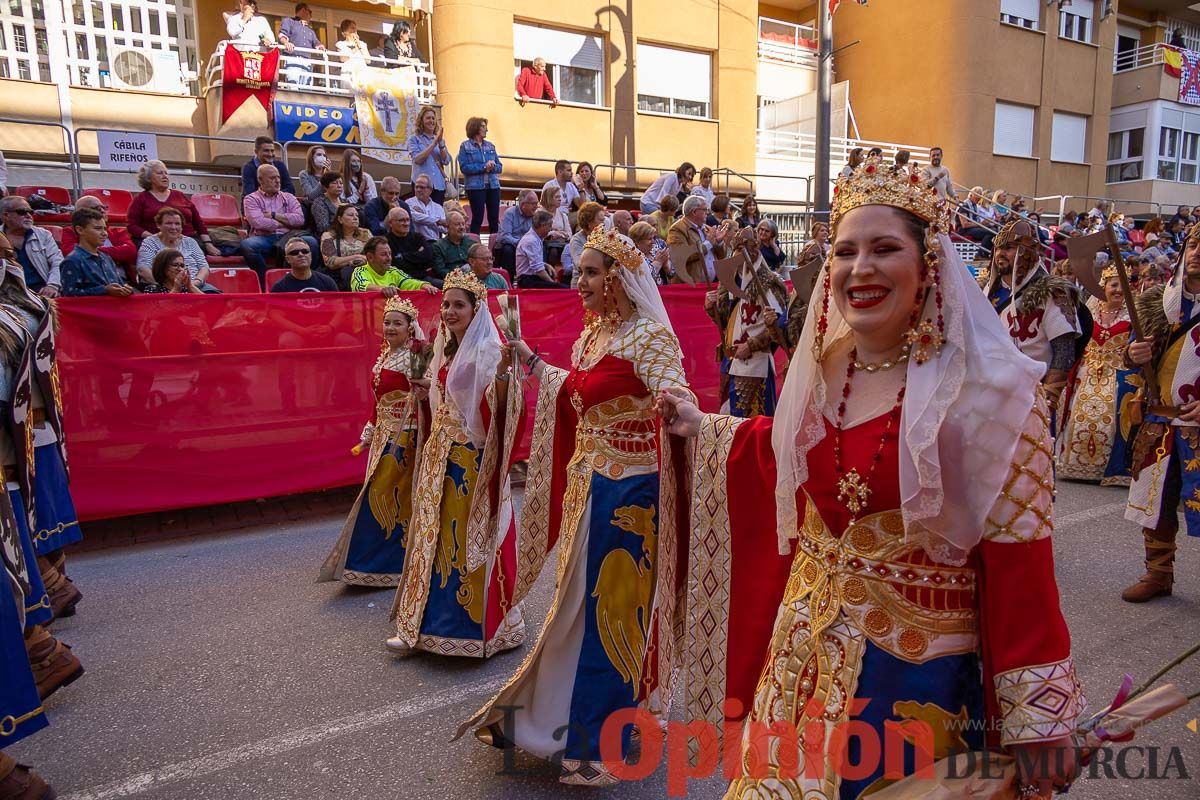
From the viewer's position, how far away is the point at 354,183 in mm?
10156

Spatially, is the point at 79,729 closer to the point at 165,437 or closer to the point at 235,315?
the point at 165,437

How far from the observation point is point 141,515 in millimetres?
6719

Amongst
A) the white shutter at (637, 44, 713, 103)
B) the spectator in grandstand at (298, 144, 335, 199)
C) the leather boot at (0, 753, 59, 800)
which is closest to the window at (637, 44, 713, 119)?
the white shutter at (637, 44, 713, 103)

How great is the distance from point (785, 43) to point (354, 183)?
19.0 metres

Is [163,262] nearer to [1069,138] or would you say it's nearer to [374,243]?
[374,243]

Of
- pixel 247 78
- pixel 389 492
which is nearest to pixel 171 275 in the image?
pixel 389 492

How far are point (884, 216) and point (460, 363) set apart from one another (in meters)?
2.87

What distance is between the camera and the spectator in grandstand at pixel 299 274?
753 centimetres

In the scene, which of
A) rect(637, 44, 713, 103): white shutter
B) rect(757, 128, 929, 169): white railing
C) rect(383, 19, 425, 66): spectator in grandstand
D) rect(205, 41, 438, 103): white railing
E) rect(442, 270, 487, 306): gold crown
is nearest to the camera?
rect(442, 270, 487, 306): gold crown

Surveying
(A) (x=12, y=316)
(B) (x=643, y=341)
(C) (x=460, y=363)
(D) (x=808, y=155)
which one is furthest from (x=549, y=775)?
(D) (x=808, y=155)

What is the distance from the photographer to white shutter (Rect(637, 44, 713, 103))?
61.0ft

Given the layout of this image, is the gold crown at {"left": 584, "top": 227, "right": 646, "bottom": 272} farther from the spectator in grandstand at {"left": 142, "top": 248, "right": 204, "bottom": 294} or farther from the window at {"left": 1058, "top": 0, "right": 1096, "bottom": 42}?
the window at {"left": 1058, "top": 0, "right": 1096, "bottom": 42}

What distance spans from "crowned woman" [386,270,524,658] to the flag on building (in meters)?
10.1

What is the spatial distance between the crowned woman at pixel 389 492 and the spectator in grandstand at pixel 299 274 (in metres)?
2.77
